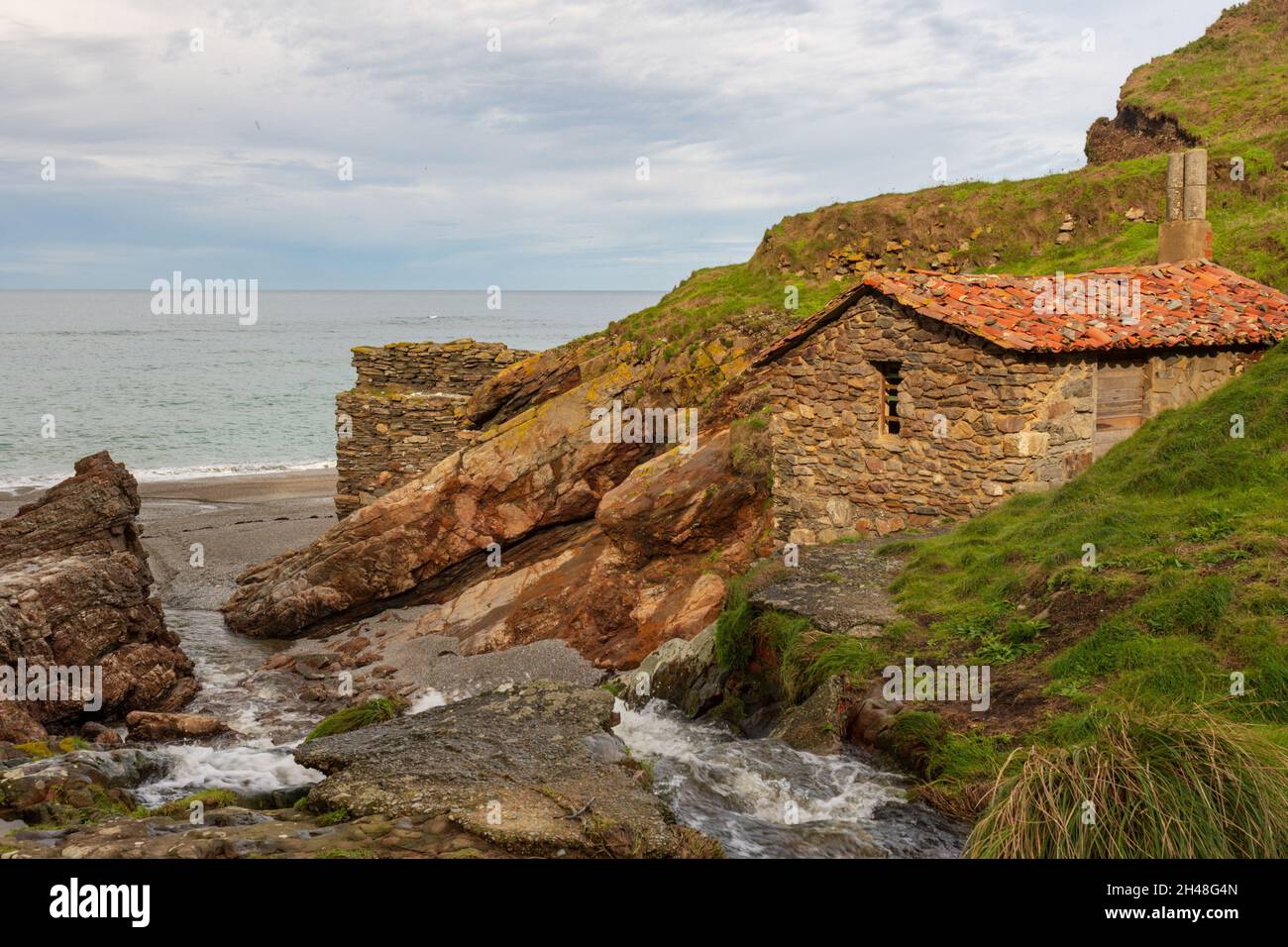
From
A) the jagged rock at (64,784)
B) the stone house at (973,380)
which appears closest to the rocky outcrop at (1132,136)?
the stone house at (973,380)

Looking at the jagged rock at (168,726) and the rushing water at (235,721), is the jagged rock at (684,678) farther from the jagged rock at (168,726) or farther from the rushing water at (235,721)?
the jagged rock at (168,726)

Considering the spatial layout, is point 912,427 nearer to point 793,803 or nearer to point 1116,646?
point 1116,646

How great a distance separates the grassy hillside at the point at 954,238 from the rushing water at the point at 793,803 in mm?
14323

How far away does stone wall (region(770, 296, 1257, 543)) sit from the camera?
54.4 ft

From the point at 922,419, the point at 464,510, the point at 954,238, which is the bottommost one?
the point at 464,510

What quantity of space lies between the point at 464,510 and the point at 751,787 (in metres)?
15.7

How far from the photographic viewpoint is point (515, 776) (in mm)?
9258

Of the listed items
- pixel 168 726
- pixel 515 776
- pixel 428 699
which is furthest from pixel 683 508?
pixel 515 776

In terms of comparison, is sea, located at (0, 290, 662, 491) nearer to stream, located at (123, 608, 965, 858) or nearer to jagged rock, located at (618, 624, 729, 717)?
jagged rock, located at (618, 624, 729, 717)

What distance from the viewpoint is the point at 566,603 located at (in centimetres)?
2175

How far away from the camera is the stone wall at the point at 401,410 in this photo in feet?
99.2

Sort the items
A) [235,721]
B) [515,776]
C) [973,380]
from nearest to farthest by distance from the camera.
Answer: [515,776] → [973,380] → [235,721]
